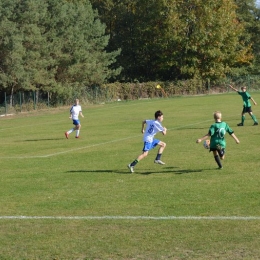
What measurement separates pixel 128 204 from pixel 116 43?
74.5 metres

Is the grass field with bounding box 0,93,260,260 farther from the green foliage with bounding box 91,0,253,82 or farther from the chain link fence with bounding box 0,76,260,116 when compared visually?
the green foliage with bounding box 91,0,253,82

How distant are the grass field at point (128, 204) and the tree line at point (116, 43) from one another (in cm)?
3639

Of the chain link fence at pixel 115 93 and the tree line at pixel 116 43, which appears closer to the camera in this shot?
the tree line at pixel 116 43

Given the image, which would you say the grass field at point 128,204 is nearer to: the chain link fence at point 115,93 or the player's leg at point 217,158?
the player's leg at point 217,158

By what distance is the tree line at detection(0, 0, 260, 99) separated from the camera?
6016 centimetres

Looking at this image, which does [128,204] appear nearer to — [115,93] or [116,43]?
[115,93]

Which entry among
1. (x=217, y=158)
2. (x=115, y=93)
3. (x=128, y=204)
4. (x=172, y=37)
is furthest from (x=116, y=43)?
(x=128, y=204)

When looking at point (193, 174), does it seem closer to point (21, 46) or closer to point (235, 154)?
point (235, 154)

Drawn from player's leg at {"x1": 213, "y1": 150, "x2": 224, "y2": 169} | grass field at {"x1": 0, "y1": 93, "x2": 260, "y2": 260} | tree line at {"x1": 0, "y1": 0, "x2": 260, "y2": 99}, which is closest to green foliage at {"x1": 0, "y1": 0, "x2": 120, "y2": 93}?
tree line at {"x1": 0, "y1": 0, "x2": 260, "y2": 99}

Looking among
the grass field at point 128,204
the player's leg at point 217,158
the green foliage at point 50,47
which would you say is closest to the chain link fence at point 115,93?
the green foliage at point 50,47

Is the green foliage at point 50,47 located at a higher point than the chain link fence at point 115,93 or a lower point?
higher

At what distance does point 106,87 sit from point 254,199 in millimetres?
60626

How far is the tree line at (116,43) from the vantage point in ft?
197

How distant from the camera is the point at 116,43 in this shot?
285 feet
